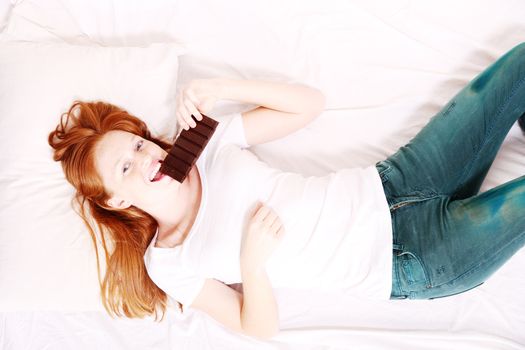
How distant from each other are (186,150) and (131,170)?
152mm

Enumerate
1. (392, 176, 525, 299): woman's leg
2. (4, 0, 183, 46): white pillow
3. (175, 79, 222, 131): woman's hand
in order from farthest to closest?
1. (4, 0, 183, 46): white pillow
2. (175, 79, 222, 131): woman's hand
3. (392, 176, 525, 299): woman's leg

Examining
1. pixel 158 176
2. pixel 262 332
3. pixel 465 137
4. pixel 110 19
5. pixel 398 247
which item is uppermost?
pixel 110 19

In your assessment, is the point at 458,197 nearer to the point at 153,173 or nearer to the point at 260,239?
the point at 260,239

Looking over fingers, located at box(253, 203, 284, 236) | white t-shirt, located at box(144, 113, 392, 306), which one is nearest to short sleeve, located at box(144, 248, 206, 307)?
white t-shirt, located at box(144, 113, 392, 306)

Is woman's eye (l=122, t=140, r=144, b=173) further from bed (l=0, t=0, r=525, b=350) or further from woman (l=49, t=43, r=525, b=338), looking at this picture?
bed (l=0, t=0, r=525, b=350)

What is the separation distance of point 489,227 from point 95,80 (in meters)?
1.21

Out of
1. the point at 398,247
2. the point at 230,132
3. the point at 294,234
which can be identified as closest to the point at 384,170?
the point at 398,247

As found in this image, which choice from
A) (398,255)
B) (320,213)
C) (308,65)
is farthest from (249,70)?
(398,255)

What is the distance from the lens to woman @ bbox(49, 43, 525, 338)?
1.24 meters

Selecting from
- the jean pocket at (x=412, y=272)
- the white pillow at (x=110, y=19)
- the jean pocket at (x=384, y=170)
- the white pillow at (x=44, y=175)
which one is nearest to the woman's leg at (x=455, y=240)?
the jean pocket at (x=412, y=272)

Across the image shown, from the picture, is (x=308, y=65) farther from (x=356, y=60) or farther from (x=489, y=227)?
(x=489, y=227)

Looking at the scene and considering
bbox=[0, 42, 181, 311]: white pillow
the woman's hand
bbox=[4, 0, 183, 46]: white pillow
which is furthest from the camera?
bbox=[4, 0, 183, 46]: white pillow

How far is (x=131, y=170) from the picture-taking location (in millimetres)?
1236

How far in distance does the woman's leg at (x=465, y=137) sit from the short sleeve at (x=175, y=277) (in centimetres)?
60
